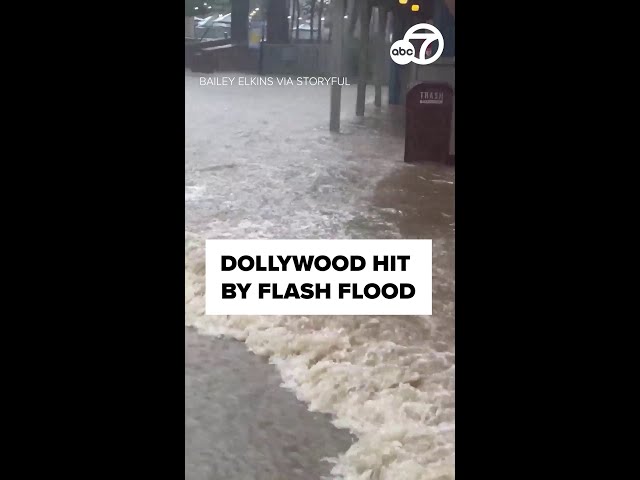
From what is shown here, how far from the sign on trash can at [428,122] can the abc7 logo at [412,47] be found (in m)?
0.07

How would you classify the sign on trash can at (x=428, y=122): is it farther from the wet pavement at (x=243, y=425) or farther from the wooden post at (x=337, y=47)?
the wet pavement at (x=243, y=425)

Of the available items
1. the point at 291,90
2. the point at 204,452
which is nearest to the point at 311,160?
the point at 291,90

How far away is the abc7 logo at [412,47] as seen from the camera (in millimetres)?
2123

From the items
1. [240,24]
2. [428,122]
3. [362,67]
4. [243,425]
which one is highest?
[240,24]

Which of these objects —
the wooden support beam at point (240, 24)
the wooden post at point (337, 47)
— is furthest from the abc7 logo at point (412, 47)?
the wooden support beam at point (240, 24)

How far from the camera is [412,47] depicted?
2.14 meters

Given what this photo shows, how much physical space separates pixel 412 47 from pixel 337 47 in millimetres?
194

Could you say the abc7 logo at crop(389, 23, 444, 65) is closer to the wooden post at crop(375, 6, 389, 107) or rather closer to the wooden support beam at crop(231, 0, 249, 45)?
the wooden post at crop(375, 6, 389, 107)

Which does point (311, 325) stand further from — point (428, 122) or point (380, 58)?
point (380, 58)

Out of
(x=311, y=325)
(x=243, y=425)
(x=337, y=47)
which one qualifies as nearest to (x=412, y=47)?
(x=337, y=47)

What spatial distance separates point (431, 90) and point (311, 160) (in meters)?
0.36

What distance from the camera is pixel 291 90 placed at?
83.7 inches

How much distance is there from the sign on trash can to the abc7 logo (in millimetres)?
66

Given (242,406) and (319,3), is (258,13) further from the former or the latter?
(242,406)
